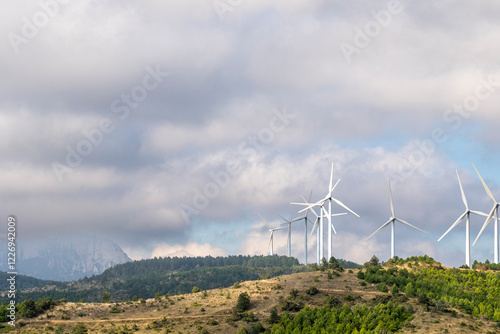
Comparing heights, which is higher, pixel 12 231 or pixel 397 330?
pixel 12 231

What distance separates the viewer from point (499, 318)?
637 ft

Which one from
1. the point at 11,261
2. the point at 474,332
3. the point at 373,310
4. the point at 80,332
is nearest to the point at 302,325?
the point at 373,310

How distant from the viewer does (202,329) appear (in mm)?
197000

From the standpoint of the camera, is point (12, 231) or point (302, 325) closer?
point (12, 231)

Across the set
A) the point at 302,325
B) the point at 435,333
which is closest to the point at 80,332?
the point at 302,325

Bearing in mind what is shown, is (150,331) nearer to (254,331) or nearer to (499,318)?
(254,331)

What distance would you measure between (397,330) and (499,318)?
115ft

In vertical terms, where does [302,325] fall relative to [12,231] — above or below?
below

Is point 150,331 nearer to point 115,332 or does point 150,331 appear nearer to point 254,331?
point 115,332

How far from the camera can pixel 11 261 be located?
15062cm

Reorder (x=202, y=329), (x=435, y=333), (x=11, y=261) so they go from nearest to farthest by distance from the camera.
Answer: (x=11, y=261)
(x=435, y=333)
(x=202, y=329)

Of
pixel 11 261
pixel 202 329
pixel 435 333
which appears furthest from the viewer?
pixel 202 329

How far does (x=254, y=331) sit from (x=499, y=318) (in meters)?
76.9

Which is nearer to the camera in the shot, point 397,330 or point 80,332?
point 397,330
